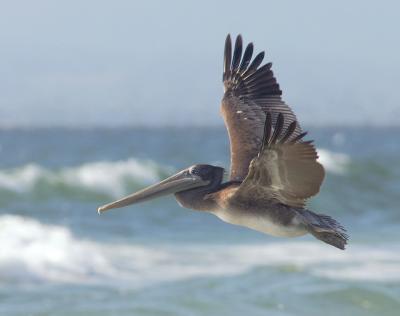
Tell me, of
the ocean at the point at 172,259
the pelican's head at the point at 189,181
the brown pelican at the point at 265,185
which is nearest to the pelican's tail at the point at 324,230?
the brown pelican at the point at 265,185

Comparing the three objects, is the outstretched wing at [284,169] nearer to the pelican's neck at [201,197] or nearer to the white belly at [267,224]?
the white belly at [267,224]

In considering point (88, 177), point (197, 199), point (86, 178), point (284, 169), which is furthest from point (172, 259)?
point (88, 177)

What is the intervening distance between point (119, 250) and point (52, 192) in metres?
7.61

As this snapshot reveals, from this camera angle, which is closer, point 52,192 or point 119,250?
point 119,250

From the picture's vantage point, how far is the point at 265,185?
26.7ft

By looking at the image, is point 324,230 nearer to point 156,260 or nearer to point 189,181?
point 189,181

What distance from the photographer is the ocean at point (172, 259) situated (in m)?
14.4

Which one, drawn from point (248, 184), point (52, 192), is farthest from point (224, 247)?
point (248, 184)

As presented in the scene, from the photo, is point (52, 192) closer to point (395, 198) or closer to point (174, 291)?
point (395, 198)

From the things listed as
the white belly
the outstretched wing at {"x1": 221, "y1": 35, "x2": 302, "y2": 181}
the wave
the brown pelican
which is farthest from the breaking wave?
the white belly

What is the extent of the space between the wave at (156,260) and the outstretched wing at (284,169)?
296 inches

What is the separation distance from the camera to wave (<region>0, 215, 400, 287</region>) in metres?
16.0

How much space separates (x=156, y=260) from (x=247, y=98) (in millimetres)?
7669

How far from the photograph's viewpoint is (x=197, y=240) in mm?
19719
